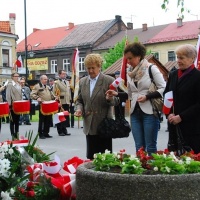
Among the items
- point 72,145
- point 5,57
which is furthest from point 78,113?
point 5,57

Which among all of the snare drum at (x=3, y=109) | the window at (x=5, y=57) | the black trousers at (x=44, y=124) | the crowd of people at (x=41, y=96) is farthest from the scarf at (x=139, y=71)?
the window at (x=5, y=57)

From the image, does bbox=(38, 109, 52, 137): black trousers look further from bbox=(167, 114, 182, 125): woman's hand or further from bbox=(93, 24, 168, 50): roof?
bbox=(93, 24, 168, 50): roof

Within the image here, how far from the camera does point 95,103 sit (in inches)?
233

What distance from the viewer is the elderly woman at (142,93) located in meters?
5.84

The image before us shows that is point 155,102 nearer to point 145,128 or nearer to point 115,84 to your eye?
point 145,128

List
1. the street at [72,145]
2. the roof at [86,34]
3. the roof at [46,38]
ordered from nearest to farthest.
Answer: the street at [72,145]
the roof at [86,34]
the roof at [46,38]

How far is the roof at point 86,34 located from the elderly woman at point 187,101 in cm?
5709

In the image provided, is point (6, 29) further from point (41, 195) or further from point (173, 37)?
point (41, 195)

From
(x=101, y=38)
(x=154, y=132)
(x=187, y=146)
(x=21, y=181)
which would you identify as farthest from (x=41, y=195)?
(x=101, y=38)


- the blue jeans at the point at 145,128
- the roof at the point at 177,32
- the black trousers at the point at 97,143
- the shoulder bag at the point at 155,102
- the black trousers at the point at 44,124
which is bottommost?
the black trousers at the point at 44,124

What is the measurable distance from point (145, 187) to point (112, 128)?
102 inches

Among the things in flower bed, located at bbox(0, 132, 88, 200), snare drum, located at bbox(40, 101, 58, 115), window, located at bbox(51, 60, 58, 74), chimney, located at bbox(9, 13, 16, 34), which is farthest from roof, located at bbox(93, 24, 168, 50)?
flower bed, located at bbox(0, 132, 88, 200)

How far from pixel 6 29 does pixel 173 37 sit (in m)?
18.7

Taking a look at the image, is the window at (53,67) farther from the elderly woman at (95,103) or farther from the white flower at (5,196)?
the white flower at (5,196)
